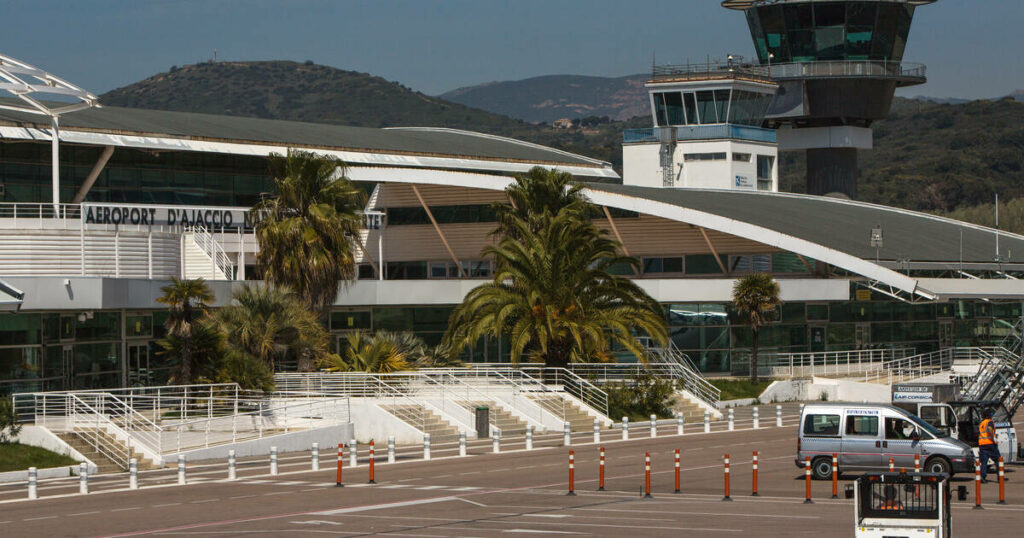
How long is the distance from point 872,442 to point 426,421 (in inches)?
640

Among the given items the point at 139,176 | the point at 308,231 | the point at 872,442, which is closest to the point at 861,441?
the point at 872,442

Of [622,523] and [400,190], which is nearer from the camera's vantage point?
[622,523]

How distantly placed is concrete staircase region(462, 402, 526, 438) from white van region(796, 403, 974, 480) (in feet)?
47.9

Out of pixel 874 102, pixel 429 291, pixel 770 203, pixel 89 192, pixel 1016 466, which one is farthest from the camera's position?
pixel 874 102

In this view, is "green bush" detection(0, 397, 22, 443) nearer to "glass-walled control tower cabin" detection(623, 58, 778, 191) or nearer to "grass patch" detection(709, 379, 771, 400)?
"grass patch" detection(709, 379, 771, 400)

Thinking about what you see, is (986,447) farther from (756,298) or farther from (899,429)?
(756,298)

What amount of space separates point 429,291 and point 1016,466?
2822 cm

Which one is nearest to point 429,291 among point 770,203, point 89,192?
point 89,192

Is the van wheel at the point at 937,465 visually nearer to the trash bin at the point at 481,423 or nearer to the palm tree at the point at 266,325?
the trash bin at the point at 481,423

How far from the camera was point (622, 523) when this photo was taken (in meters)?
23.6

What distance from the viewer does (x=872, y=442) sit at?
1225 inches

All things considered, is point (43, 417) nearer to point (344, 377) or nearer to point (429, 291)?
point (344, 377)

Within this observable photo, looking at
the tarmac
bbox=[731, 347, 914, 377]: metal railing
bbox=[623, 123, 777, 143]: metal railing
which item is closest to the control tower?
bbox=[623, 123, 777, 143]: metal railing

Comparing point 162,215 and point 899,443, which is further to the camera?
point 162,215
